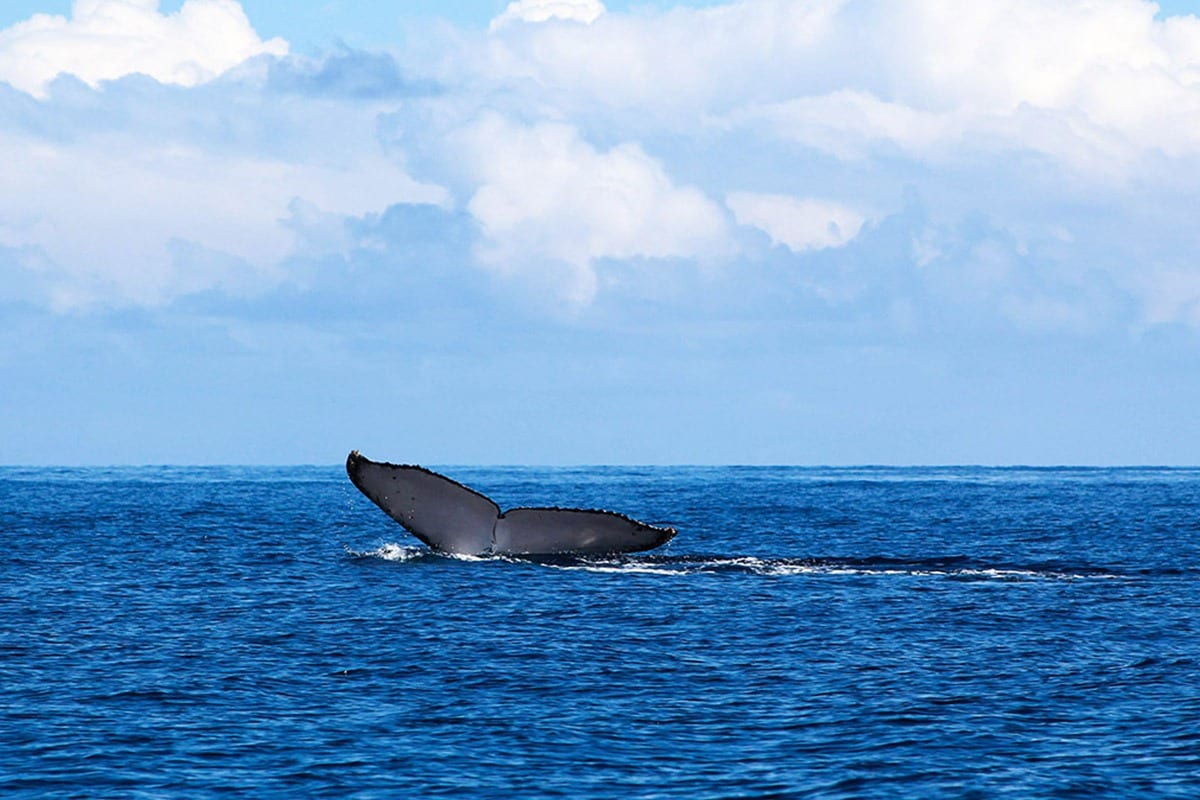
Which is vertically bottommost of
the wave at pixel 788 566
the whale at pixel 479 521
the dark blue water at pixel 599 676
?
the dark blue water at pixel 599 676

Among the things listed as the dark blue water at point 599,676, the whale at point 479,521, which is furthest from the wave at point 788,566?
the whale at point 479,521

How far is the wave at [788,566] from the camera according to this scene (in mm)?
30297

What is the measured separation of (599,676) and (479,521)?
30.3 ft

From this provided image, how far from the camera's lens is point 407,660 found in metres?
20.0

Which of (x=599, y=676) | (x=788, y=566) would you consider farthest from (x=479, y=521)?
(x=599, y=676)

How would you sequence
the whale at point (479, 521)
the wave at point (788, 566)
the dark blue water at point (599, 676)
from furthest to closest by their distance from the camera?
1. the wave at point (788, 566)
2. the whale at point (479, 521)
3. the dark blue water at point (599, 676)

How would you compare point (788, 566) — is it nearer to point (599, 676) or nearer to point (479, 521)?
point (479, 521)

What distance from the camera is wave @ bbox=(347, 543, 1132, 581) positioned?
3030 cm

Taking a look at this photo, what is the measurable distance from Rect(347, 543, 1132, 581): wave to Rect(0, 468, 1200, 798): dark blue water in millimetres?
154

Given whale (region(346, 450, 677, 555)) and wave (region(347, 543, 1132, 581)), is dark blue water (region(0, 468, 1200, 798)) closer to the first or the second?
wave (region(347, 543, 1132, 581))

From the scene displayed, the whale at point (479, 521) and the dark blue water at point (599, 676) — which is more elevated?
the whale at point (479, 521)

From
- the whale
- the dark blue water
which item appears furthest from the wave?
the whale

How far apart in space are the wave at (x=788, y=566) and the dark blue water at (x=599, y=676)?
15 centimetres

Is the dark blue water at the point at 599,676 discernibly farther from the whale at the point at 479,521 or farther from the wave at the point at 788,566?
the whale at the point at 479,521
